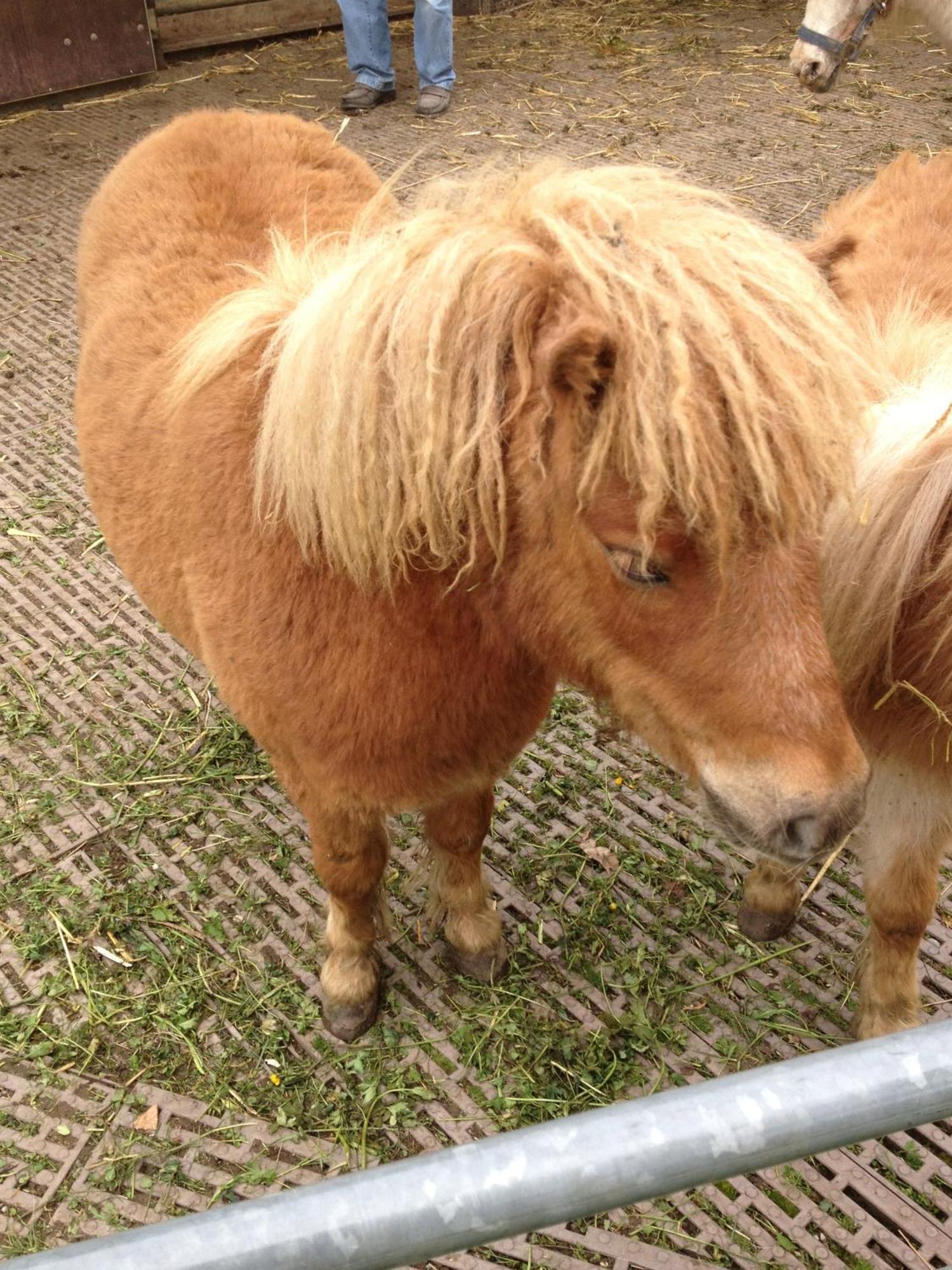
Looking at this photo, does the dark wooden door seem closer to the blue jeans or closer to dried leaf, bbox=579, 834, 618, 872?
the blue jeans

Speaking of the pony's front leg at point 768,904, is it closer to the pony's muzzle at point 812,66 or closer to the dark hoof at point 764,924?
the dark hoof at point 764,924

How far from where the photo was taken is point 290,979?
248 cm

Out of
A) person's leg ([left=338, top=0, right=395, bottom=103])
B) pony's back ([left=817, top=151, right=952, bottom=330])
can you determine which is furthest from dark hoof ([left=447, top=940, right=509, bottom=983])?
person's leg ([left=338, top=0, right=395, bottom=103])

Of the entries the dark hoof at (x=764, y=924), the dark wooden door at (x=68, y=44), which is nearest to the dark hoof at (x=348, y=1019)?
the dark hoof at (x=764, y=924)

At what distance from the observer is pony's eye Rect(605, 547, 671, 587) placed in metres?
1.35

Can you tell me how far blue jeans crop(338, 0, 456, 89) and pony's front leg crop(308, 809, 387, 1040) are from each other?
5651mm

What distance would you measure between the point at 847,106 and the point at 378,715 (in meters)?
6.29

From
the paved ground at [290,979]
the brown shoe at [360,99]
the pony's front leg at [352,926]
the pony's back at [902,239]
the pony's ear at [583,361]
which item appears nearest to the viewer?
→ the pony's ear at [583,361]

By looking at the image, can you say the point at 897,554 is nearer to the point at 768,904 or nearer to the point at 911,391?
the point at 911,391

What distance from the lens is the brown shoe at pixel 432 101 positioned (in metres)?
6.37

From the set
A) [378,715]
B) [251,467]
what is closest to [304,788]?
[378,715]

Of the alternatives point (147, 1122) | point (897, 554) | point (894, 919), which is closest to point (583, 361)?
point (897, 554)

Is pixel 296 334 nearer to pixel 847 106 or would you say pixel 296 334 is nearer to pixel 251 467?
pixel 251 467

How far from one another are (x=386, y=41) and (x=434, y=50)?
33cm
